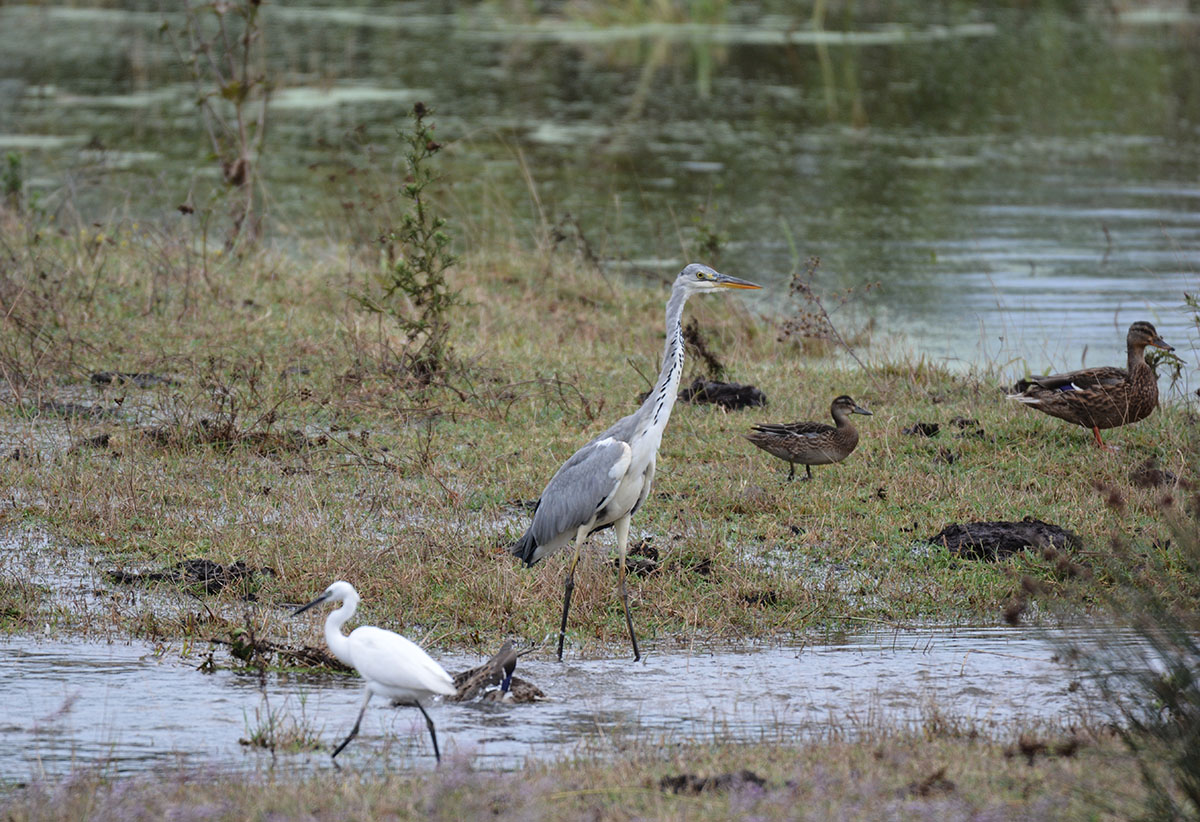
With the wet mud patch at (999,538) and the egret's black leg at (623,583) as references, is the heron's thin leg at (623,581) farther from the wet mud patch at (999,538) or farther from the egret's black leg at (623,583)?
the wet mud patch at (999,538)

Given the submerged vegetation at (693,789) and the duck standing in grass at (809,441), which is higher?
the duck standing in grass at (809,441)

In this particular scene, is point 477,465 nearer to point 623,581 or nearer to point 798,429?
point 798,429

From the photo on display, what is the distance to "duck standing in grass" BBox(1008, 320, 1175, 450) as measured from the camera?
876cm

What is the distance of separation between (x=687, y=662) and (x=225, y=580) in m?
2.24

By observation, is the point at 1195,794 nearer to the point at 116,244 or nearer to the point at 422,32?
the point at 116,244

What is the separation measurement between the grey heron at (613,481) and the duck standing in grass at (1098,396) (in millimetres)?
3368

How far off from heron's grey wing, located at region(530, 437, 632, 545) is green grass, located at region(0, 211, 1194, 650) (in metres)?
0.41

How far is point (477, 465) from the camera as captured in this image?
8.53 m

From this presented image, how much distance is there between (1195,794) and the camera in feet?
13.2

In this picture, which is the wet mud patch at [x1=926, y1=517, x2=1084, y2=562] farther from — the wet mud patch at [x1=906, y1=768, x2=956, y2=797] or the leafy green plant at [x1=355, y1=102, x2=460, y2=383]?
the leafy green plant at [x1=355, y1=102, x2=460, y2=383]

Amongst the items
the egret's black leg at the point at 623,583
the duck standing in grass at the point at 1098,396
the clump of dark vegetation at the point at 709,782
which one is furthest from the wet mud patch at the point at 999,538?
the clump of dark vegetation at the point at 709,782

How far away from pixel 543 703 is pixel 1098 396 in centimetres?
471

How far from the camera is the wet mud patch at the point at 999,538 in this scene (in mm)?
7219

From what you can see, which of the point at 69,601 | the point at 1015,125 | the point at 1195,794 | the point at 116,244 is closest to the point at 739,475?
the point at 69,601
